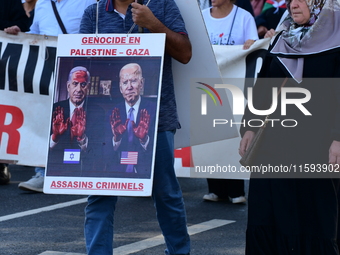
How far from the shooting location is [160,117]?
415 centimetres

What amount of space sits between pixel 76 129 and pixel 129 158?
1.10 ft

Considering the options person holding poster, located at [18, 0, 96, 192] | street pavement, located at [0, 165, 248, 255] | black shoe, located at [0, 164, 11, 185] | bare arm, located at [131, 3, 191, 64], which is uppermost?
person holding poster, located at [18, 0, 96, 192]

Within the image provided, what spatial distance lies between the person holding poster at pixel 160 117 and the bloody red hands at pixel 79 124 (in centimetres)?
42

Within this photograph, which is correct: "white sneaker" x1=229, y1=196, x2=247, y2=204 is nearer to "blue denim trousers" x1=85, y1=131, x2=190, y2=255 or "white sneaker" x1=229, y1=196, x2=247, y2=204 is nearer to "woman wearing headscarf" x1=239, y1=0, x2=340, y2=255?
"blue denim trousers" x1=85, y1=131, x2=190, y2=255

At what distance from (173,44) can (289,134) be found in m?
0.81

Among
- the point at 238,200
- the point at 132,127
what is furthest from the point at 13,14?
the point at 132,127

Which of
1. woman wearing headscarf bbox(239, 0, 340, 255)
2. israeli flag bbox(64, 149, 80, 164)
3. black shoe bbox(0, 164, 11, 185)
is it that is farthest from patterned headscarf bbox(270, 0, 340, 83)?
black shoe bbox(0, 164, 11, 185)

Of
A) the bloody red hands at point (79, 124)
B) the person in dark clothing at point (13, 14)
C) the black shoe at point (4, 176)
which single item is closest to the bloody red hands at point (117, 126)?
the bloody red hands at point (79, 124)

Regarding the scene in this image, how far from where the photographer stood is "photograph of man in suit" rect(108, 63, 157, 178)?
3.83 m

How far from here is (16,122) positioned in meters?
7.61

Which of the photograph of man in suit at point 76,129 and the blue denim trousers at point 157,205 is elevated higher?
the photograph of man in suit at point 76,129

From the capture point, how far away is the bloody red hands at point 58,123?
393cm

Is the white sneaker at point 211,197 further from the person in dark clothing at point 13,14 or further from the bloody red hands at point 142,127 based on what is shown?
the bloody red hands at point 142,127

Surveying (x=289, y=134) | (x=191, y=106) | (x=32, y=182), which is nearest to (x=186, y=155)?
(x=32, y=182)
